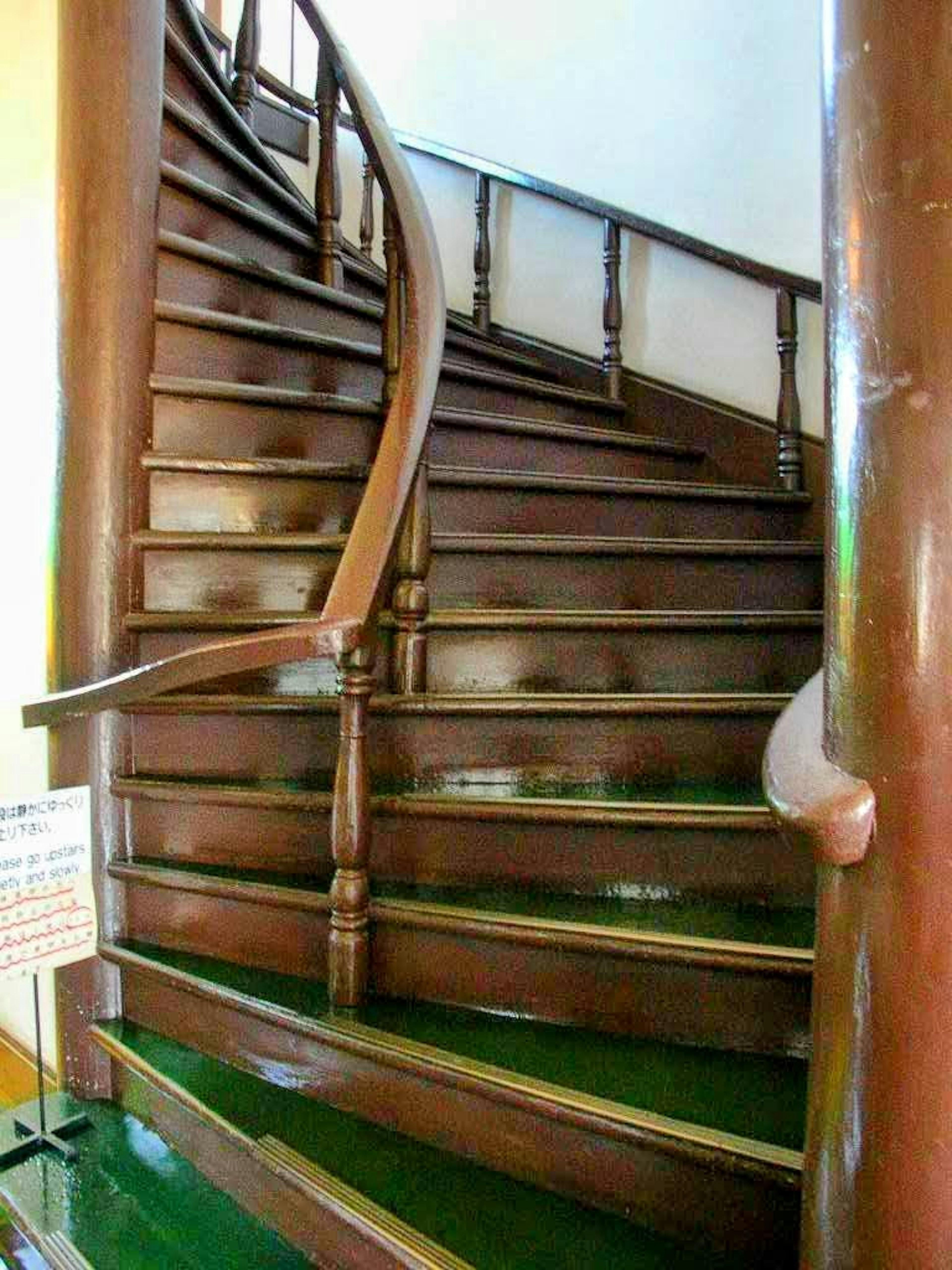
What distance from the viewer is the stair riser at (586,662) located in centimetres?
184

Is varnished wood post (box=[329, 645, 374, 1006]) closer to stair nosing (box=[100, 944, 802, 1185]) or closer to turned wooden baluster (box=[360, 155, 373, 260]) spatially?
stair nosing (box=[100, 944, 802, 1185])

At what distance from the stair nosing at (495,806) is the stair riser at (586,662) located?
234 mm

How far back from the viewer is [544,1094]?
3.65 ft

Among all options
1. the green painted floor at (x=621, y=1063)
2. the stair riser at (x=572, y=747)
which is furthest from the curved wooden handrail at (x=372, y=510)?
the green painted floor at (x=621, y=1063)

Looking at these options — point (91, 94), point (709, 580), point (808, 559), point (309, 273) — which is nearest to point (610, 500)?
point (709, 580)

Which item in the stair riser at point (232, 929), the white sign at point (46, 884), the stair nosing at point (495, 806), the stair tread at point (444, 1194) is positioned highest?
the stair nosing at point (495, 806)

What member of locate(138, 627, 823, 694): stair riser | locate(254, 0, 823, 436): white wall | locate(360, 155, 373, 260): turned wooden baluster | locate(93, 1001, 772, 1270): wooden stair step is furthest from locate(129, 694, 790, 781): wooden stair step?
locate(360, 155, 373, 260): turned wooden baluster

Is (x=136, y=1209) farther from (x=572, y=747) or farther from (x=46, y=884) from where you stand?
(x=572, y=747)

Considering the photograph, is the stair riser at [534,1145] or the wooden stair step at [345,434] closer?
the stair riser at [534,1145]

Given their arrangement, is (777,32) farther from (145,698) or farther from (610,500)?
(145,698)

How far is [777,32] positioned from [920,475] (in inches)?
102

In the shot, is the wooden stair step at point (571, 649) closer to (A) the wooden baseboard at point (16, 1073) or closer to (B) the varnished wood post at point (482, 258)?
(A) the wooden baseboard at point (16, 1073)

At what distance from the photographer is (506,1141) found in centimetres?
115

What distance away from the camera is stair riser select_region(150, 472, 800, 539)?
75.5 inches
